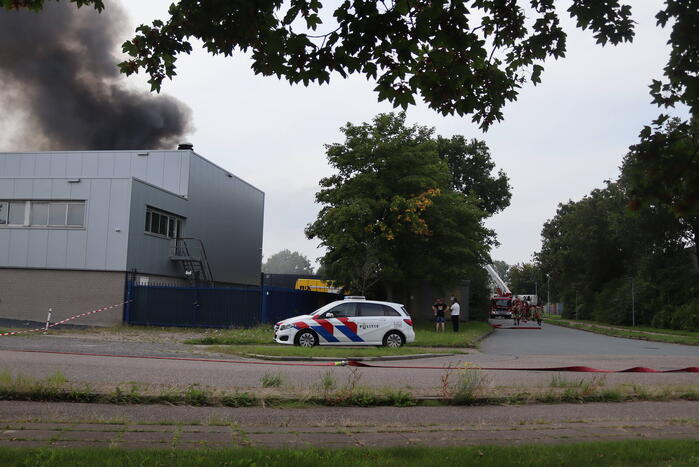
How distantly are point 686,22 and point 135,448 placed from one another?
21.9 feet

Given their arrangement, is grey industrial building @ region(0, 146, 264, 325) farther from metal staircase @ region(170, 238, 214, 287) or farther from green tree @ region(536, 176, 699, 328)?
green tree @ region(536, 176, 699, 328)

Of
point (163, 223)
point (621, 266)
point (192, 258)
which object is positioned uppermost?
point (621, 266)

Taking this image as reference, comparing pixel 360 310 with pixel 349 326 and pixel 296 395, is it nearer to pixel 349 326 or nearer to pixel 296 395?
pixel 349 326

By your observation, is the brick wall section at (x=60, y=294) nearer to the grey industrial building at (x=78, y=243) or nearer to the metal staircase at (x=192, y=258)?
the grey industrial building at (x=78, y=243)

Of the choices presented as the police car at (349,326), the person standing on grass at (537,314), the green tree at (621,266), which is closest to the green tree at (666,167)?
the police car at (349,326)

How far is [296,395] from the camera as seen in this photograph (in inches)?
336

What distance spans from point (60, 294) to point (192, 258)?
6821mm

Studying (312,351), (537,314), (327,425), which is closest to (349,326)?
(312,351)

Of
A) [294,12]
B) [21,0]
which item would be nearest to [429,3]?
[294,12]

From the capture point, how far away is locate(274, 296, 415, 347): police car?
1856 cm

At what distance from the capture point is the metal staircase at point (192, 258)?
32.2m

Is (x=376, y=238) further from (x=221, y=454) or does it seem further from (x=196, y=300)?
(x=221, y=454)

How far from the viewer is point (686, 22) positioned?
695 cm

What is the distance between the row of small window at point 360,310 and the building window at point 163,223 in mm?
14028
